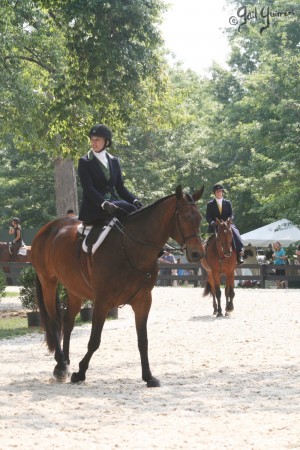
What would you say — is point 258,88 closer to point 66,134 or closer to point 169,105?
point 169,105

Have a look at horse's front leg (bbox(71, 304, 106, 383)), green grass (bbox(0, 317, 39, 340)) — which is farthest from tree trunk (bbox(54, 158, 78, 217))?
horse's front leg (bbox(71, 304, 106, 383))

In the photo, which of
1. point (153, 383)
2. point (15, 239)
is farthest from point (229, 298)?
point (15, 239)

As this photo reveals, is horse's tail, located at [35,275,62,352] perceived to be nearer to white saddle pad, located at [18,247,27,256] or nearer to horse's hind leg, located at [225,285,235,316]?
horse's hind leg, located at [225,285,235,316]

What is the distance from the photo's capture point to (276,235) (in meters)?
37.1

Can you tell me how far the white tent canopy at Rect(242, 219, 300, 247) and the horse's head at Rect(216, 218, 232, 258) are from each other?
1772cm

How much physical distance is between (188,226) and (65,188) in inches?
640

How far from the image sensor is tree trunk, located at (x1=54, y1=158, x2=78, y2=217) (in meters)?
25.9

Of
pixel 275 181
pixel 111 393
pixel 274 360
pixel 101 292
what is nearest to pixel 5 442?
pixel 111 393

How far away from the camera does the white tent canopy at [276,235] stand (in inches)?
1449

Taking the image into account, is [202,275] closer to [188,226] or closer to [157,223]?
[157,223]

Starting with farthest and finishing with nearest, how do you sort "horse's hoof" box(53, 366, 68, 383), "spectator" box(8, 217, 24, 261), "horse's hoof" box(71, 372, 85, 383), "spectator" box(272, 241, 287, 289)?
"spectator" box(8, 217, 24, 261), "spectator" box(272, 241, 287, 289), "horse's hoof" box(53, 366, 68, 383), "horse's hoof" box(71, 372, 85, 383)

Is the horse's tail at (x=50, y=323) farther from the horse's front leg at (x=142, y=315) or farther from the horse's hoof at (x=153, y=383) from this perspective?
the horse's hoof at (x=153, y=383)

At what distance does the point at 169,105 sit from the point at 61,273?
50.9 ft

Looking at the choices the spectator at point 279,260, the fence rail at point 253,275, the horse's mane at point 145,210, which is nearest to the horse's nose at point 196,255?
the horse's mane at point 145,210
